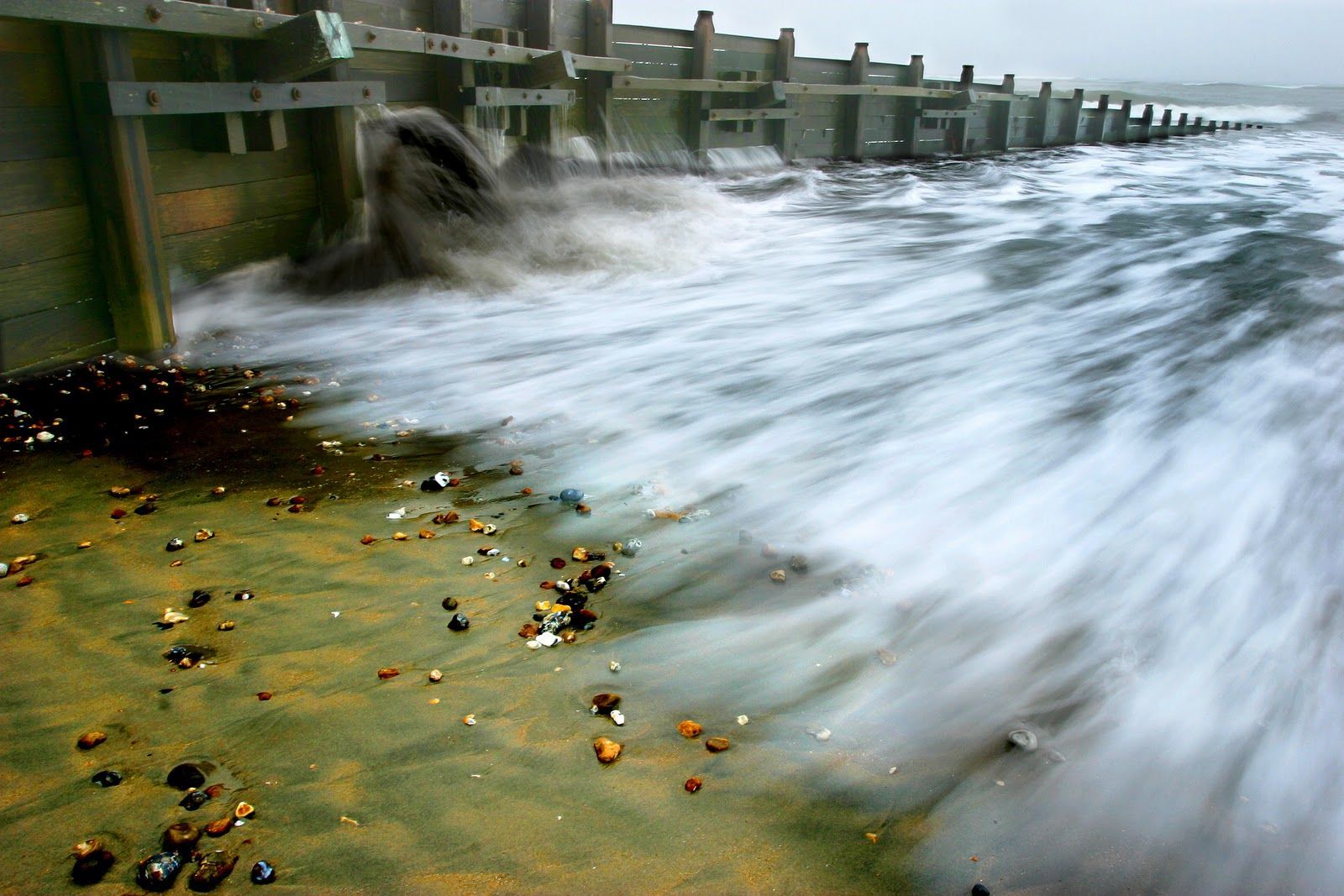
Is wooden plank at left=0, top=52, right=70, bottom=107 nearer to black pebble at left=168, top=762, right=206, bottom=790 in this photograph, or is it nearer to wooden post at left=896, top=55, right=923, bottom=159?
black pebble at left=168, top=762, right=206, bottom=790

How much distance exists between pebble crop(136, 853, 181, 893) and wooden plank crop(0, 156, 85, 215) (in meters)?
4.02

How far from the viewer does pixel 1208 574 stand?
3020mm

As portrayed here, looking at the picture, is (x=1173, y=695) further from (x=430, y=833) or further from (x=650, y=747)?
(x=430, y=833)

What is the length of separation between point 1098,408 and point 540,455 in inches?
114

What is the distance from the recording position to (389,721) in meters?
2.16

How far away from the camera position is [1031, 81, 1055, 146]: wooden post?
24.8m

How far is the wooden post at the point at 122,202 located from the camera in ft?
14.8

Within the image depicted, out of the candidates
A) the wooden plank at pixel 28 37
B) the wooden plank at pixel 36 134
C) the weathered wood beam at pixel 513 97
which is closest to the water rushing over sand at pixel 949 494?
the weathered wood beam at pixel 513 97

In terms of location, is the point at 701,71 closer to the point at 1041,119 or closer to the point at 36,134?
the point at 36,134

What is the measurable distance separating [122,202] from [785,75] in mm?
Answer: 12540

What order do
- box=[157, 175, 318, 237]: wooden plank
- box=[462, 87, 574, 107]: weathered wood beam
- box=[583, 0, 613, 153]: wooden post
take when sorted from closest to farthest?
box=[157, 175, 318, 237]: wooden plank → box=[462, 87, 574, 107]: weathered wood beam → box=[583, 0, 613, 153]: wooden post

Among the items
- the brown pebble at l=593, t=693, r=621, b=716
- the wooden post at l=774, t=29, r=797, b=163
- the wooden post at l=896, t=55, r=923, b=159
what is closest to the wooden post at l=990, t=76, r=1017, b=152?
the wooden post at l=896, t=55, r=923, b=159

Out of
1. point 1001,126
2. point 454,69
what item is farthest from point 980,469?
point 1001,126

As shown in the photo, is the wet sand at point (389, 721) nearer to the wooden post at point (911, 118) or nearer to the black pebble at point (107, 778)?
the black pebble at point (107, 778)
